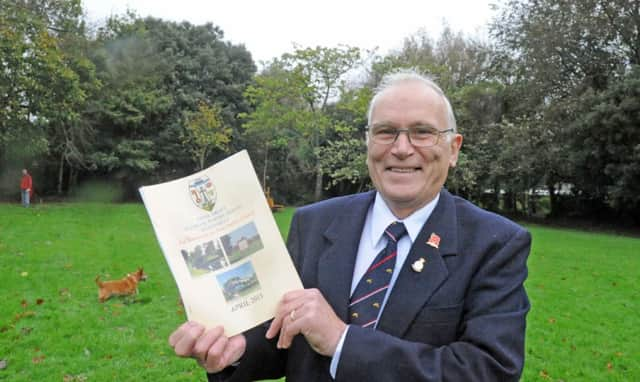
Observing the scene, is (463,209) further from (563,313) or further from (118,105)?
(118,105)

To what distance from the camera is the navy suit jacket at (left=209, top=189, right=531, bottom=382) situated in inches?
57.9

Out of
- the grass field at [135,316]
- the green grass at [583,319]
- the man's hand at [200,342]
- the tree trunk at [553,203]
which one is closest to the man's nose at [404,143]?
the man's hand at [200,342]

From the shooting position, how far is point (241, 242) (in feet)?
5.07

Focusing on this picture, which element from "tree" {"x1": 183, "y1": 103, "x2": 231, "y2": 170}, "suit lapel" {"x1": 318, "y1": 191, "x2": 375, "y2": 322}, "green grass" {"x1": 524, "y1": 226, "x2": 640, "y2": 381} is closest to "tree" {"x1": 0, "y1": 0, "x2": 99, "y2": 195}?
"tree" {"x1": 183, "y1": 103, "x2": 231, "y2": 170}

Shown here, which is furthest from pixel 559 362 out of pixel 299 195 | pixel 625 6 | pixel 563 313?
pixel 299 195

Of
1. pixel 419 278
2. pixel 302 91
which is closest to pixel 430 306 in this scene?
pixel 419 278

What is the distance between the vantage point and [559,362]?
5469mm

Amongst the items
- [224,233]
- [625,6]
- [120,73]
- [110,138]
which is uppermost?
[625,6]

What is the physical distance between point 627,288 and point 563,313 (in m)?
2.94

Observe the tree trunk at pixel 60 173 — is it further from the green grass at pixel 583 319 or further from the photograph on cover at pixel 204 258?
the photograph on cover at pixel 204 258

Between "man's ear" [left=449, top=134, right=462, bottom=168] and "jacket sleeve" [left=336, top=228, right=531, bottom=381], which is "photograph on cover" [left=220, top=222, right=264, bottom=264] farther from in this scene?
"man's ear" [left=449, top=134, right=462, bottom=168]

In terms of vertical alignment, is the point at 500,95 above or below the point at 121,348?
above

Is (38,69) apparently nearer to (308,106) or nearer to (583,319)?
(308,106)

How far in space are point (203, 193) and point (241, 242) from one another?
0.19m
